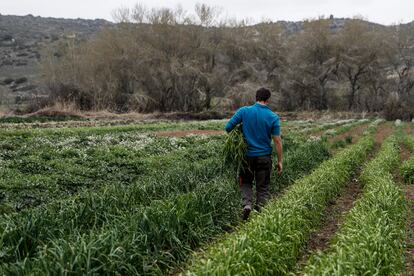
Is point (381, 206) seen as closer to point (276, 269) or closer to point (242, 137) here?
point (242, 137)

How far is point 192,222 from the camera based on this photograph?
7090 millimetres

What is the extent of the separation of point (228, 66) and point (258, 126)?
48.5m

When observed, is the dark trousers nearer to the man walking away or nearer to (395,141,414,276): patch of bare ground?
the man walking away

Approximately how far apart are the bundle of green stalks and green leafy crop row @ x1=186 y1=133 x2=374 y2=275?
0.95m

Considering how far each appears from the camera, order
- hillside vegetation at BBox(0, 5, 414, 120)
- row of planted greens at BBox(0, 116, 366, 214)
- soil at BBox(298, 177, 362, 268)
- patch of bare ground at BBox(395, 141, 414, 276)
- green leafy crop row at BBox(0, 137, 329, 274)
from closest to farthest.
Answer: green leafy crop row at BBox(0, 137, 329, 274)
patch of bare ground at BBox(395, 141, 414, 276)
soil at BBox(298, 177, 362, 268)
row of planted greens at BBox(0, 116, 366, 214)
hillside vegetation at BBox(0, 5, 414, 120)

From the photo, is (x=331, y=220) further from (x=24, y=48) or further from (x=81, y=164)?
(x=24, y=48)

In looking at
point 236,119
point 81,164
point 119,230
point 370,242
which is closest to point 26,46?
point 81,164

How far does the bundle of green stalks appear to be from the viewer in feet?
26.3

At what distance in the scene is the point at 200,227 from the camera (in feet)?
23.6

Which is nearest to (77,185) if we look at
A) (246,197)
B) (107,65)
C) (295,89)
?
(246,197)

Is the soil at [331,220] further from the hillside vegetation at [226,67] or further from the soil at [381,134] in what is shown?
the hillside vegetation at [226,67]

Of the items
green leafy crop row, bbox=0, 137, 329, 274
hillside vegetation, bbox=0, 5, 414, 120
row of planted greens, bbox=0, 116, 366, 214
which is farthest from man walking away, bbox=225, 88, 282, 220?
hillside vegetation, bbox=0, 5, 414, 120

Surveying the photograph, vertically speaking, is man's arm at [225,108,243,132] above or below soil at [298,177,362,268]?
above

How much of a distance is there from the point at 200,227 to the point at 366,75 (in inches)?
2263
